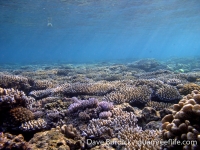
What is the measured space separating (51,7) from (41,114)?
97.6ft

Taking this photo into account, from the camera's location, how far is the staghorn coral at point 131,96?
7.29 meters

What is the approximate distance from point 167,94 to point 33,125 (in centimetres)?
537

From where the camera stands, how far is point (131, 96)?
24.4 ft

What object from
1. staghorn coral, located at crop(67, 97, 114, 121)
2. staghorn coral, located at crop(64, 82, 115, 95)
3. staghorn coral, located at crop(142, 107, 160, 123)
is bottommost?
staghorn coral, located at crop(142, 107, 160, 123)

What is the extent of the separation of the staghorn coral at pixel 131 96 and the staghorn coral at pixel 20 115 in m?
3.13

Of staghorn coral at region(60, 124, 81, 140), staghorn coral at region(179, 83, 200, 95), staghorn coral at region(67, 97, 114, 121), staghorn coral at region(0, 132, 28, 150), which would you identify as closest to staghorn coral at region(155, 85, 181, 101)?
staghorn coral at region(179, 83, 200, 95)

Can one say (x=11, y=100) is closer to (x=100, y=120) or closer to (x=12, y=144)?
(x=12, y=144)

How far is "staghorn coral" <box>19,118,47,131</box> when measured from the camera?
17.5 ft

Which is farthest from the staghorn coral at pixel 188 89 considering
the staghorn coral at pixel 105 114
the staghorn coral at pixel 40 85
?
the staghorn coral at pixel 40 85

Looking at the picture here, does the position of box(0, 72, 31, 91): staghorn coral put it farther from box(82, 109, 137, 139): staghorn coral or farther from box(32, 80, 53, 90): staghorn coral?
box(82, 109, 137, 139): staghorn coral

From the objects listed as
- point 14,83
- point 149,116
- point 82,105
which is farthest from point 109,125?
point 14,83

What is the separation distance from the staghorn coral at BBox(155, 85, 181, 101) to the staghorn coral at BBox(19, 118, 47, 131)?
4765 millimetres

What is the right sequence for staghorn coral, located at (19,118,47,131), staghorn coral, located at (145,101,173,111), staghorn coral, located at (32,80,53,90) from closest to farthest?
staghorn coral, located at (19,118,47,131) → staghorn coral, located at (145,101,173,111) → staghorn coral, located at (32,80,53,90)

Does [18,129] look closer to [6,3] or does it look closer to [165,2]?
[6,3]
